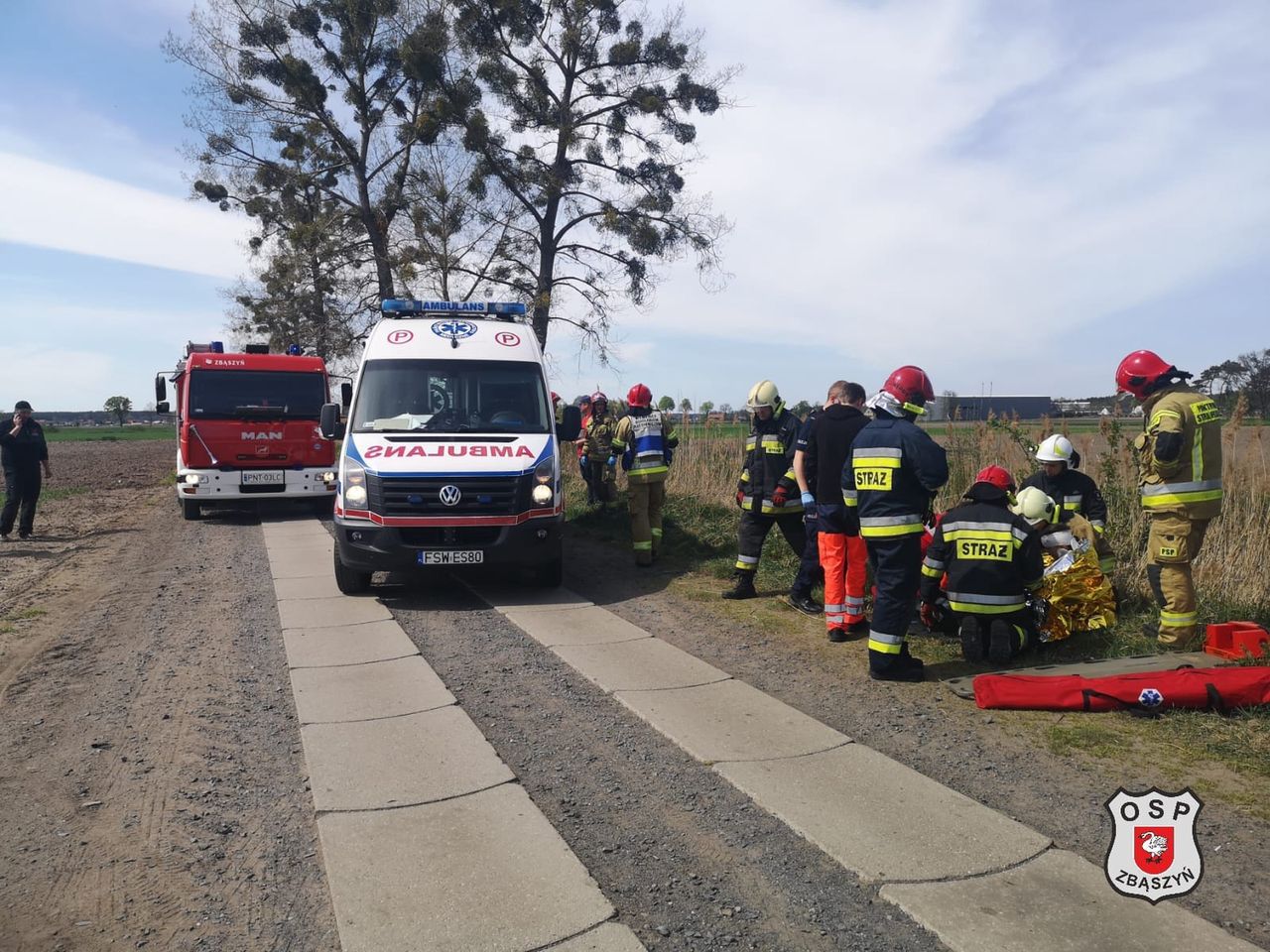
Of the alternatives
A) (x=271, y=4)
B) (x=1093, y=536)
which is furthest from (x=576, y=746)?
(x=271, y=4)

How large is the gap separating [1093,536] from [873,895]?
15.0 feet

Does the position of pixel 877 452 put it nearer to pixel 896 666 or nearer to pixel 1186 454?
pixel 896 666

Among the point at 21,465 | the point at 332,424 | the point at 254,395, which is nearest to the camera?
the point at 332,424

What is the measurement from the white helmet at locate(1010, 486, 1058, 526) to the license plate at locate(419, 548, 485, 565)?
14.6 feet

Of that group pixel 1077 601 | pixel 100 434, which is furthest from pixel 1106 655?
pixel 100 434

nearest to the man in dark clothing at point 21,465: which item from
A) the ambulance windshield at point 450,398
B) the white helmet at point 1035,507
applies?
the ambulance windshield at point 450,398

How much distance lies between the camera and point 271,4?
2375cm

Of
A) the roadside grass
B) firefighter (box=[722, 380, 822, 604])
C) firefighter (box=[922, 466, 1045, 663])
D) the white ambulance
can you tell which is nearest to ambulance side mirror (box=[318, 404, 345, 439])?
the white ambulance

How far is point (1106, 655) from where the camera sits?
5863 mm

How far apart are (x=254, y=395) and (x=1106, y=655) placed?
501 inches

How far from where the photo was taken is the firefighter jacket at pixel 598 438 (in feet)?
44.7

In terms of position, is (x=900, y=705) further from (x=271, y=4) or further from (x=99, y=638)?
(x=271, y=4)

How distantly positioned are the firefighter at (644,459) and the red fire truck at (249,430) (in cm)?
647

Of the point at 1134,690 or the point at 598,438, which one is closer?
the point at 1134,690
